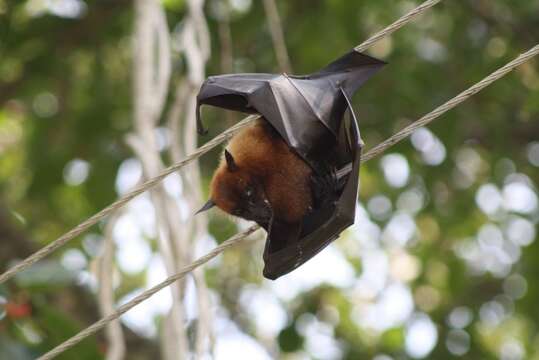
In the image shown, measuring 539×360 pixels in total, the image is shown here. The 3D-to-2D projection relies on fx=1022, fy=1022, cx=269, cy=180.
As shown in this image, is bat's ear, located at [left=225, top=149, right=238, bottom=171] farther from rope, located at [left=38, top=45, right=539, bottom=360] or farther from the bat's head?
rope, located at [left=38, top=45, right=539, bottom=360]

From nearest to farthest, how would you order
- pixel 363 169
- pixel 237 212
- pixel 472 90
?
1. pixel 472 90
2. pixel 237 212
3. pixel 363 169

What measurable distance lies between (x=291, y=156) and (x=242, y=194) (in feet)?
0.55

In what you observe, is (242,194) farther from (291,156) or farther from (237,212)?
(291,156)

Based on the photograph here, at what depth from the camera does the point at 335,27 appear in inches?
206

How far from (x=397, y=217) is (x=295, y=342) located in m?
1.32

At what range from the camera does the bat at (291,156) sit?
2.60 meters

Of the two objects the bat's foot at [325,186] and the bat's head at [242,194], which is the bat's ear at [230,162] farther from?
the bat's foot at [325,186]

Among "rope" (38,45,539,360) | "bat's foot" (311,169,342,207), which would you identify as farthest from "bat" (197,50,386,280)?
"rope" (38,45,539,360)

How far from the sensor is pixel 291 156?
9.12 feet

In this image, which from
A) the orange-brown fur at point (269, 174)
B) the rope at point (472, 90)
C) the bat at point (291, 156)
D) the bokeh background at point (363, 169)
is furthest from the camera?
the bokeh background at point (363, 169)

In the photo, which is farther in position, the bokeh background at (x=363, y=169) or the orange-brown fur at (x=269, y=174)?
the bokeh background at (x=363, y=169)

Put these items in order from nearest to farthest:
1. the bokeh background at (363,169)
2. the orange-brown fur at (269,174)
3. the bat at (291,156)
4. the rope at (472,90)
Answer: the rope at (472,90)
the bat at (291,156)
the orange-brown fur at (269,174)
the bokeh background at (363,169)

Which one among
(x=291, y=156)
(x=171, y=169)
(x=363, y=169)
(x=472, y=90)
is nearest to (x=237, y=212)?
(x=291, y=156)

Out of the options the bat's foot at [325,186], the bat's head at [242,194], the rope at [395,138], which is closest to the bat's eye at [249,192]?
the bat's head at [242,194]
